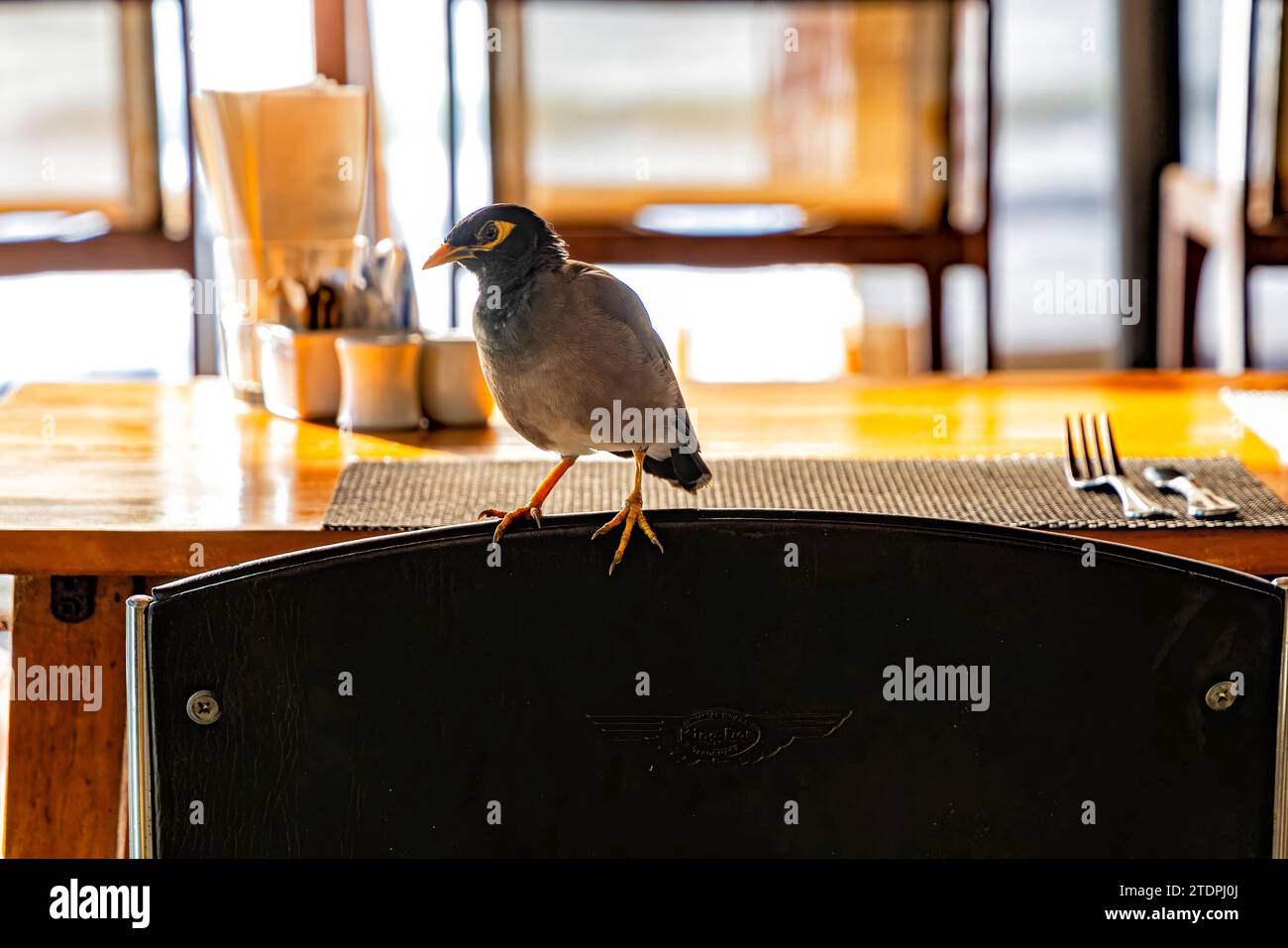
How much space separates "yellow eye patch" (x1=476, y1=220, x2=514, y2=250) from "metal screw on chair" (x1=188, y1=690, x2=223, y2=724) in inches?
18.0

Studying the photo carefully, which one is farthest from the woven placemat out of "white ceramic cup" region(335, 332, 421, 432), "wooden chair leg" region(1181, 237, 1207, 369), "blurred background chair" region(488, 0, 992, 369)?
"wooden chair leg" region(1181, 237, 1207, 369)

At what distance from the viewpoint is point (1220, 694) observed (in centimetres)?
71

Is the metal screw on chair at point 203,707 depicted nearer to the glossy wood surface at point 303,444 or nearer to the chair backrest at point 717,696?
the chair backrest at point 717,696

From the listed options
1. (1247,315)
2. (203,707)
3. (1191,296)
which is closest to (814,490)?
(203,707)

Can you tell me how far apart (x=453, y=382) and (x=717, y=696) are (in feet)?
3.77

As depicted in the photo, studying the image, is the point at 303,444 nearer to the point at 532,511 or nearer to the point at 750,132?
the point at 532,511

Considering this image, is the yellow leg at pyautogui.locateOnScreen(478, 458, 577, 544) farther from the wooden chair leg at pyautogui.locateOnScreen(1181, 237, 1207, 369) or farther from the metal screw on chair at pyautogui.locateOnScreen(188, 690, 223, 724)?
the wooden chair leg at pyautogui.locateOnScreen(1181, 237, 1207, 369)

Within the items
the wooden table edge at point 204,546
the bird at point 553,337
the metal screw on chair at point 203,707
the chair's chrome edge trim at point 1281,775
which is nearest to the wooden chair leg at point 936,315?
the wooden table edge at point 204,546

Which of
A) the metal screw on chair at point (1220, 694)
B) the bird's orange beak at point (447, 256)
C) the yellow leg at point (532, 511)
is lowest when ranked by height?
the metal screw on chair at point (1220, 694)

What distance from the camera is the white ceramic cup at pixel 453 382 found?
70.9 inches

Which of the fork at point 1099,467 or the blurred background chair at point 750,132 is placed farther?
the blurred background chair at point 750,132

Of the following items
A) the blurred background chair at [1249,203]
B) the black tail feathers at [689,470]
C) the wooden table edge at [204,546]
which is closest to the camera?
the black tail feathers at [689,470]

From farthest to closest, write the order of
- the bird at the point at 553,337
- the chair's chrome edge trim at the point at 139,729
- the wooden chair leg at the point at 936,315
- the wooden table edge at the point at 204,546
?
1. the wooden chair leg at the point at 936,315
2. the wooden table edge at the point at 204,546
3. the bird at the point at 553,337
4. the chair's chrome edge trim at the point at 139,729

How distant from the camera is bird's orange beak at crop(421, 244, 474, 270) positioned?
1.09 m
